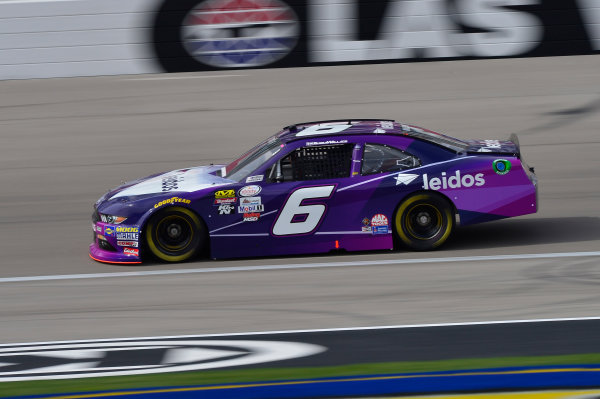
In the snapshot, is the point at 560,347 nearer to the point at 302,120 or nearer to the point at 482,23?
the point at 302,120

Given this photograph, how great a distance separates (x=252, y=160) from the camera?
370 inches

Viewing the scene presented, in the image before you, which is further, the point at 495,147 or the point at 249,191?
the point at 495,147

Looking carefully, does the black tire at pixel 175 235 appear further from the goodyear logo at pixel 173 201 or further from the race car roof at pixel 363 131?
the race car roof at pixel 363 131

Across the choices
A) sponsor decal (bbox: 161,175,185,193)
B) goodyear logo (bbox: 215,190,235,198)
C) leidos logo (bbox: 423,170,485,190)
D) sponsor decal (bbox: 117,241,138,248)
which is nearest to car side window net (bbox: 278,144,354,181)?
goodyear logo (bbox: 215,190,235,198)

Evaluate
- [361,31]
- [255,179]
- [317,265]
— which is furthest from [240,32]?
[317,265]

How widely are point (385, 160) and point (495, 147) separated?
127 centimetres

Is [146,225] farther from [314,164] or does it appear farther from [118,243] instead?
[314,164]

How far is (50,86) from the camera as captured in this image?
17.6 metres

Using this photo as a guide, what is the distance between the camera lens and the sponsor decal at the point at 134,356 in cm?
635

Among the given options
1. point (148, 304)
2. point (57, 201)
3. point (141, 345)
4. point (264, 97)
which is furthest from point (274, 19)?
point (141, 345)

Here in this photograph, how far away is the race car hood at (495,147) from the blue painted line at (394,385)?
3.78 meters

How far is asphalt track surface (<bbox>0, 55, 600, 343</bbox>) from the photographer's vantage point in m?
7.61

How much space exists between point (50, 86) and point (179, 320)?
11229 millimetres

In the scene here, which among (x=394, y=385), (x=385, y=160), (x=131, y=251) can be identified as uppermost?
(x=385, y=160)
